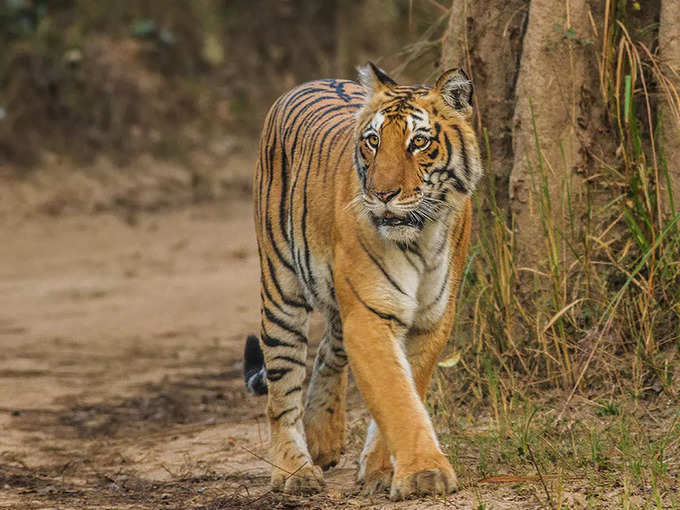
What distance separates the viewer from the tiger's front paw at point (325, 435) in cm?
463

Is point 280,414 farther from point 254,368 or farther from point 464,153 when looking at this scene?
point 464,153

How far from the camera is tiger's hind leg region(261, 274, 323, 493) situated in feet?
14.4

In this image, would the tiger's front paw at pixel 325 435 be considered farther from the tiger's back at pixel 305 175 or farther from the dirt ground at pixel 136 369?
the tiger's back at pixel 305 175

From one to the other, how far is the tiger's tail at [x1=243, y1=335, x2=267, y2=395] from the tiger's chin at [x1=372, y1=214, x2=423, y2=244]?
1.28 metres

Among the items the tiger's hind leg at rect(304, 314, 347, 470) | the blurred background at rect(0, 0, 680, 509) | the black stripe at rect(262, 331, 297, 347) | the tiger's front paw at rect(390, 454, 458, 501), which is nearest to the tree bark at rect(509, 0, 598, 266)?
the blurred background at rect(0, 0, 680, 509)

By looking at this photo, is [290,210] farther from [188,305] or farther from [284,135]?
[188,305]

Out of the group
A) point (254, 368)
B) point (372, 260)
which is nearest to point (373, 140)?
point (372, 260)

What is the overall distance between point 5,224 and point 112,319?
3.72 m

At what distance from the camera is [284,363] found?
4441 millimetres

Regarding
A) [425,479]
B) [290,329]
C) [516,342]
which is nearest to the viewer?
[425,479]

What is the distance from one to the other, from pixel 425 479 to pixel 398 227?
774 millimetres

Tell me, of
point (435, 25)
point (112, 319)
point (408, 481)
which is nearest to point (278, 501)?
point (408, 481)

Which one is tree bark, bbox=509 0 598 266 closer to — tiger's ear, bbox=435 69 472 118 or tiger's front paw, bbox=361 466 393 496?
tiger's ear, bbox=435 69 472 118

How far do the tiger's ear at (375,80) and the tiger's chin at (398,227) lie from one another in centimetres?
48
